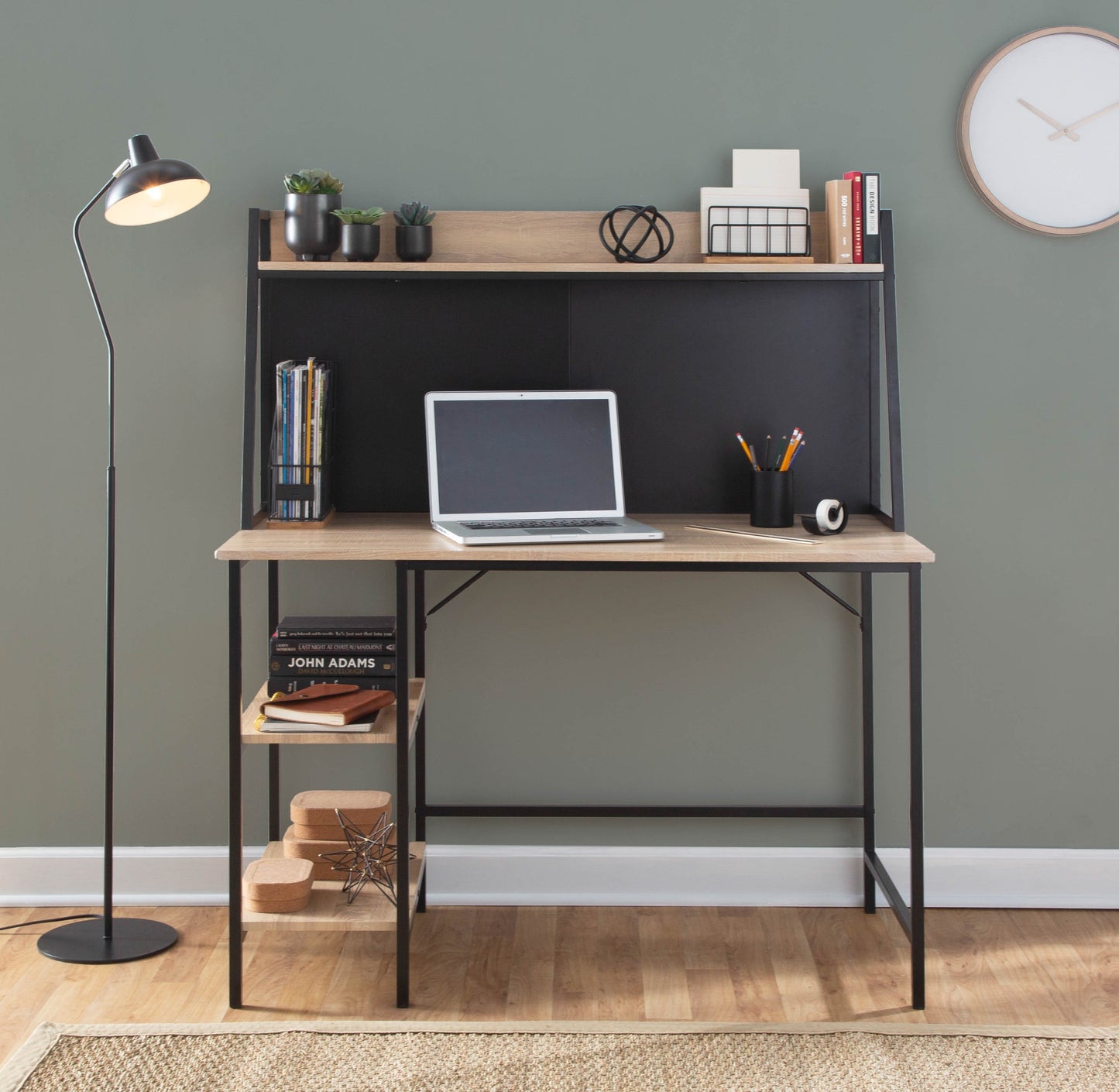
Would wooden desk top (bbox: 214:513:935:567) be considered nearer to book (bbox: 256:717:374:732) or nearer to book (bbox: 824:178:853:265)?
book (bbox: 256:717:374:732)

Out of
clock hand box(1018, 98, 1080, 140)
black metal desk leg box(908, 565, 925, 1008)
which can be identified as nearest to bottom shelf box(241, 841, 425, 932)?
black metal desk leg box(908, 565, 925, 1008)

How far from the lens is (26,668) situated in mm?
2609

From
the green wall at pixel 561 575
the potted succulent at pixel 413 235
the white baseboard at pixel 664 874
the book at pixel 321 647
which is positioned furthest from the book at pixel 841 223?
the white baseboard at pixel 664 874

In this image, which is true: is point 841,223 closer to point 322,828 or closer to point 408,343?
point 408,343

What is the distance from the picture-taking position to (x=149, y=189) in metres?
2.11

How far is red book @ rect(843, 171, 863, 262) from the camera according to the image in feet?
7.66

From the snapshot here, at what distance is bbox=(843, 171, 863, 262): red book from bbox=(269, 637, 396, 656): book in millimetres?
1227

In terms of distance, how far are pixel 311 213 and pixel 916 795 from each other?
5.32ft

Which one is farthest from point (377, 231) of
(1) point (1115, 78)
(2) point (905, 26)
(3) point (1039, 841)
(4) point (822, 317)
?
(3) point (1039, 841)

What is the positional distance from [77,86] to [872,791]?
Answer: 7.58ft

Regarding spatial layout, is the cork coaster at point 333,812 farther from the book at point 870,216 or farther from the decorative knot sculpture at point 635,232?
the book at point 870,216

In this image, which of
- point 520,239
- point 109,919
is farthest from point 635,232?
point 109,919

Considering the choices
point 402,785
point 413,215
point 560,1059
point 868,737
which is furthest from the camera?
point 868,737

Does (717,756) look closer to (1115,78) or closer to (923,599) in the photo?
(923,599)
